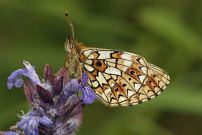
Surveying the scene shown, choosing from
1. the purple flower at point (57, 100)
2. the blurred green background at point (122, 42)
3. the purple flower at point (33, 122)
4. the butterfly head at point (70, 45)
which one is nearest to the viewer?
the purple flower at point (33, 122)

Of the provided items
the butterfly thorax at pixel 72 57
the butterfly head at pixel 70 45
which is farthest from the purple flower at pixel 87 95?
the butterfly head at pixel 70 45

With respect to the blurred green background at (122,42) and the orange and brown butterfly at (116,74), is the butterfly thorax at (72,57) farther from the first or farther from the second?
the blurred green background at (122,42)

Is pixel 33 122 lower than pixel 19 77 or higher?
lower

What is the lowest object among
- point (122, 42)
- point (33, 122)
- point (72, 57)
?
point (33, 122)

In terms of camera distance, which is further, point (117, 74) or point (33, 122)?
point (117, 74)

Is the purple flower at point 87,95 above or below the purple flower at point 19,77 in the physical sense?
below

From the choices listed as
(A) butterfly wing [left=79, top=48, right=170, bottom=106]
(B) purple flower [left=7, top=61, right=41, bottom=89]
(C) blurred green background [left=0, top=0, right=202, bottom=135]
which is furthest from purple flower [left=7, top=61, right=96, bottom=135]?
(C) blurred green background [left=0, top=0, right=202, bottom=135]

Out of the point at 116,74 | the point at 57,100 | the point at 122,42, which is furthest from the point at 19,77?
the point at 122,42

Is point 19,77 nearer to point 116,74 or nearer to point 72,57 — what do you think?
point 72,57
